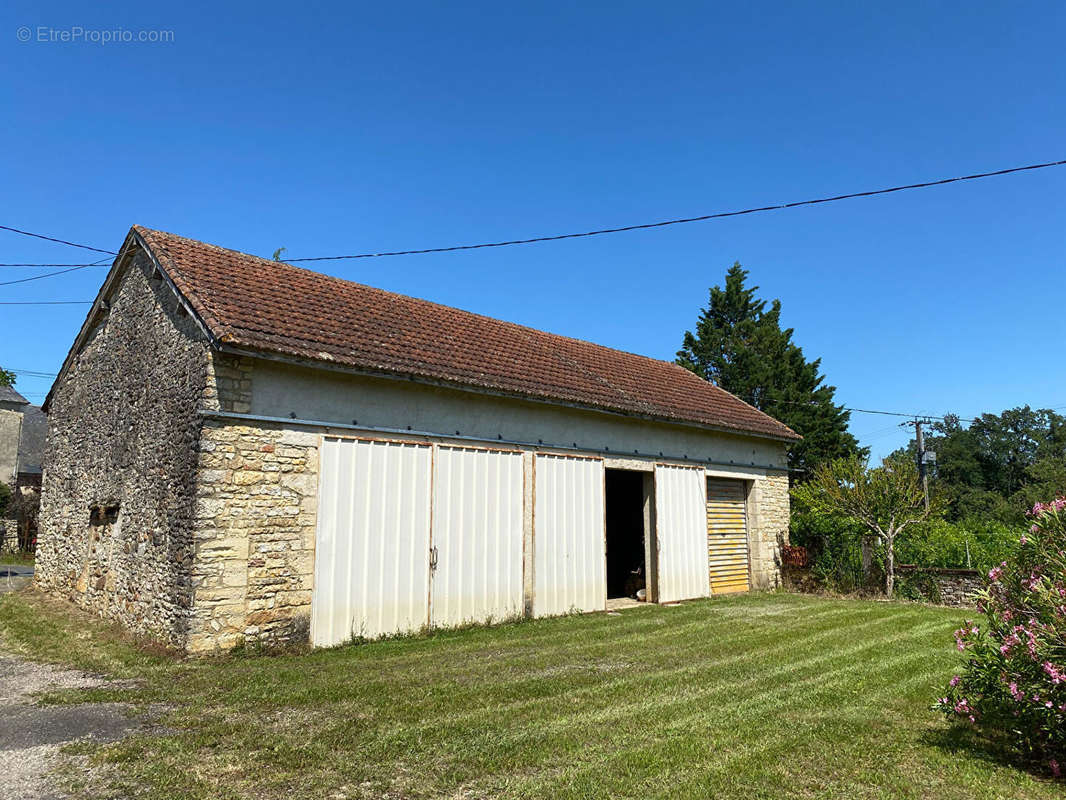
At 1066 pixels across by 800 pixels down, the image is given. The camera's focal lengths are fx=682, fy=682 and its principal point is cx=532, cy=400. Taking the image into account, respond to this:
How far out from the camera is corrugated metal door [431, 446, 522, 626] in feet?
32.2

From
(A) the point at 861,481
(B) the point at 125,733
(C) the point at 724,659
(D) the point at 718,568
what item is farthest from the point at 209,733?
(A) the point at 861,481

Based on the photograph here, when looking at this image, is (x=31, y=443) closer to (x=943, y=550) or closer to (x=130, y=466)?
(x=130, y=466)

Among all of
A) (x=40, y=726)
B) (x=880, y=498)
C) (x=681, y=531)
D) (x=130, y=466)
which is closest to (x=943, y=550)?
(x=880, y=498)

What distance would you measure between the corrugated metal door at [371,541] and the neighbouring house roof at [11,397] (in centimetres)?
3969

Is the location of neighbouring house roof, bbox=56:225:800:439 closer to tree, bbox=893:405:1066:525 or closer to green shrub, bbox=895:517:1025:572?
green shrub, bbox=895:517:1025:572

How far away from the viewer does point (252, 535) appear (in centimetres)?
816

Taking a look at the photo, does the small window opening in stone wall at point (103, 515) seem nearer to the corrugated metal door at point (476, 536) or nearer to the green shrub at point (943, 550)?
the corrugated metal door at point (476, 536)

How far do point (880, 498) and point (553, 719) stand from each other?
12.0 meters

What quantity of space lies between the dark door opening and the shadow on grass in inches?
438

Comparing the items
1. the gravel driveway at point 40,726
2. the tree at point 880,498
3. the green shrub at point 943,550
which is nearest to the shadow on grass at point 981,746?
the gravel driveway at point 40,726

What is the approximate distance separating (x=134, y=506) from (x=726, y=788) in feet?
29.3

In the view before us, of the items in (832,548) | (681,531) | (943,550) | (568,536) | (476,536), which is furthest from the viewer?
(832,548)

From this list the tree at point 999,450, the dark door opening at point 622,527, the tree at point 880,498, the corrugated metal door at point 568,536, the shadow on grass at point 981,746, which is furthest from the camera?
the tree at point 999,450

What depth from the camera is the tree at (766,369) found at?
3447cm
